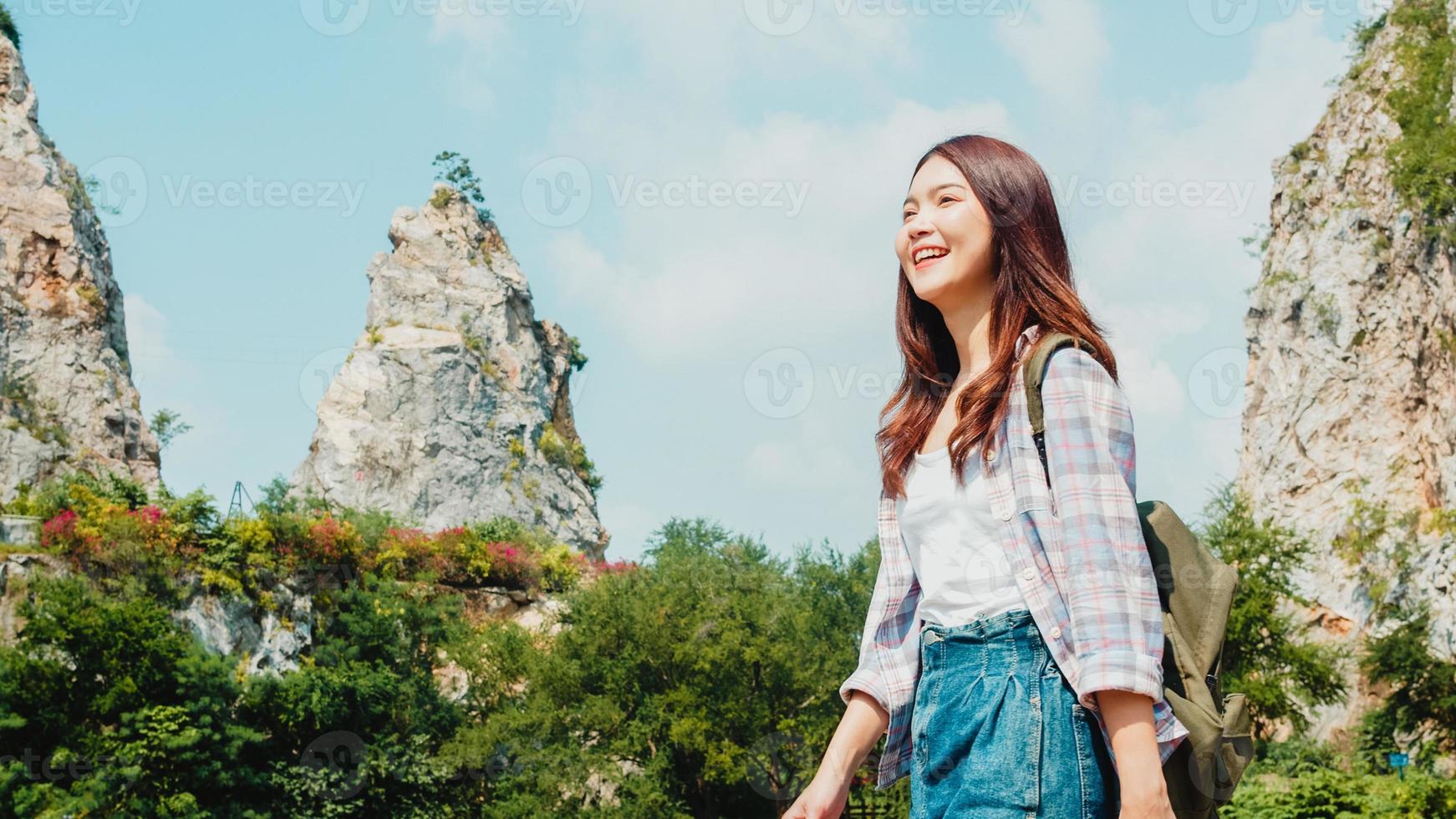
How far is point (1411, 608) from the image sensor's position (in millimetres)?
30703

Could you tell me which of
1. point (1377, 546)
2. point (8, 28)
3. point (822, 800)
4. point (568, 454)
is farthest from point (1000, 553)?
point (568, 454)

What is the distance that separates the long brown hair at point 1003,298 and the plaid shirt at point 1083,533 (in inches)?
1.4

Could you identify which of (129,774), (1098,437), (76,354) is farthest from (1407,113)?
(76,354)

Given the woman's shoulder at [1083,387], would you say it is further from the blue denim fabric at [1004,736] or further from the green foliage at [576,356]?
the green foliage at [576,356]

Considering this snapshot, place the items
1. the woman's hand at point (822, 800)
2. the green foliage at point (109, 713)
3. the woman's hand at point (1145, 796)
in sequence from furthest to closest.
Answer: the green foliage at point (109, 713) < the woman's hand at point (822, 800) < the woman's hand at point (1145, 796)

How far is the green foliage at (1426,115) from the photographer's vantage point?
27.8m

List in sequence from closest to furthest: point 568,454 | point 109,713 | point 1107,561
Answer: point 1107,561 < point 109,713 < point 568,454

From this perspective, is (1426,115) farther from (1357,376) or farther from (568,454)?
(568,454)

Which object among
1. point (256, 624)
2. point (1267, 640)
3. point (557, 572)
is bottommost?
point (1267, 640)

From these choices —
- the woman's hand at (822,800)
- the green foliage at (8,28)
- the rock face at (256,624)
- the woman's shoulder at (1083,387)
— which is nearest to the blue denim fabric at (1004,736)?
the woman's hand at (822,800)

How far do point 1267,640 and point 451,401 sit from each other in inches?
1269

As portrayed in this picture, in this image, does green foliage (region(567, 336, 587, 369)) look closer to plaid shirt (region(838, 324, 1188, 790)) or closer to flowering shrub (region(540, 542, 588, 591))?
flowering shrub (region(540, 542, 588, 591))

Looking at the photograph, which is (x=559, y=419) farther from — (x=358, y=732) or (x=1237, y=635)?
(x=1237, y=635)

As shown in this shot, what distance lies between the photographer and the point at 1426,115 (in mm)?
29984
